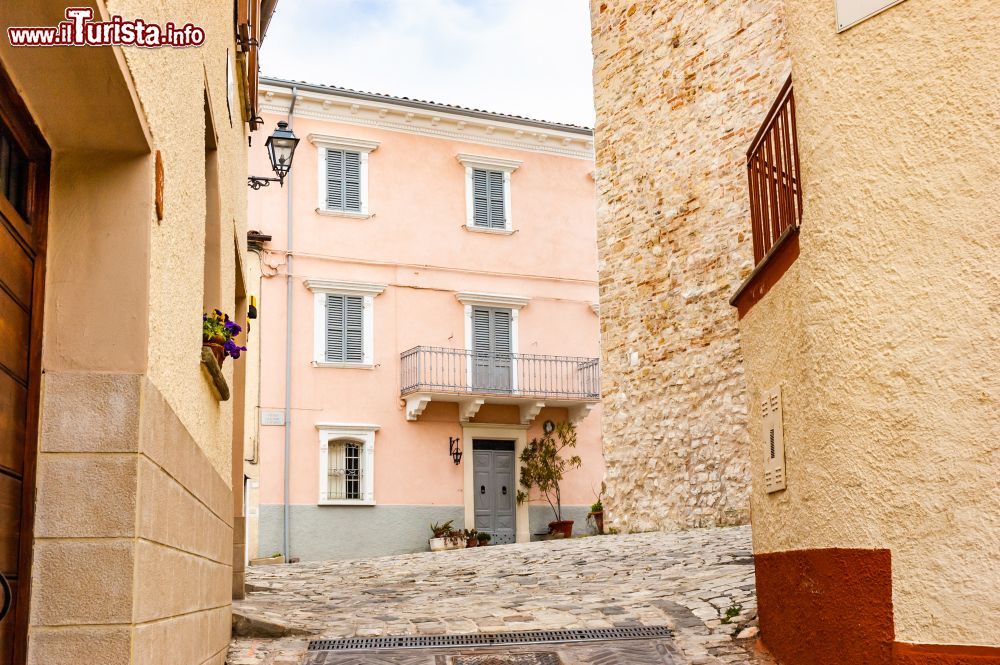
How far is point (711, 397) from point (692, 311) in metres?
1.30

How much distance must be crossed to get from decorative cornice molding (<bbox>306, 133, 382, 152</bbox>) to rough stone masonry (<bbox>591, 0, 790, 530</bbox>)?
6289mm

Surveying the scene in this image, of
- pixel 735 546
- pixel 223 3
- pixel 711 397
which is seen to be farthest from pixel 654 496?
pixel 223 3

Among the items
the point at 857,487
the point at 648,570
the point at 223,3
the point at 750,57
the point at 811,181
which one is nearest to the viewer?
the point at 857,487

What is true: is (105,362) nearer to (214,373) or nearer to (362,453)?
(214,373)

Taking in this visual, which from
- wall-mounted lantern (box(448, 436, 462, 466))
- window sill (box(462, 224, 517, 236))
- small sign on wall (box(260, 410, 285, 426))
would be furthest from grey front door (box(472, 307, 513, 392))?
small sign on wall (box(260, 410, 285, 426))

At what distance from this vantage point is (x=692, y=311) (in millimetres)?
15484

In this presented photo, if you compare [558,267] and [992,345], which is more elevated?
[558,267]

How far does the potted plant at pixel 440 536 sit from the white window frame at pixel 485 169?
6.23 m

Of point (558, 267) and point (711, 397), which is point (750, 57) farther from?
point (558, 267)

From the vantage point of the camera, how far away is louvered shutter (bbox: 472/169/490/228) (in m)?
23.6

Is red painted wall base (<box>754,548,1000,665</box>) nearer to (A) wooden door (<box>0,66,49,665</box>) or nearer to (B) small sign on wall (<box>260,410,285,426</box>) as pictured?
(A) wooden door (<box>0,66,49,665</box>)

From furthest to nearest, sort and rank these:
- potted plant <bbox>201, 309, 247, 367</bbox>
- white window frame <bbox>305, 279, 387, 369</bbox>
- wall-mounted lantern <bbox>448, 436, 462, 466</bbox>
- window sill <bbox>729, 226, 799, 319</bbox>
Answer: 1. wall-mounted lantern <bbox>448, 436, 462, 466</bbox>
2. white window frame <bbox>305, 279, 387, 369</bbox>
3. window sill <bbox>729, 226, 799, 319</bbox>
4. potted plant <bbox>201, 309, 247, 367</bbox>

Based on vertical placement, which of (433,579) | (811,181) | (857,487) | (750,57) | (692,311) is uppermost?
(750,57)

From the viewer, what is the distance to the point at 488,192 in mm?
23719
